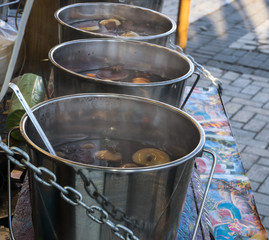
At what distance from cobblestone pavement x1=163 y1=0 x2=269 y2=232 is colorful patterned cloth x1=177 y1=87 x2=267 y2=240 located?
677 mm

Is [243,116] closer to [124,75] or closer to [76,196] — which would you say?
[124,75]

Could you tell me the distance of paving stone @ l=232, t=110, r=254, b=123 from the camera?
3.58 m

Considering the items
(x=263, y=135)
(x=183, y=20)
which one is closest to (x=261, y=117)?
(x=263, y=135)

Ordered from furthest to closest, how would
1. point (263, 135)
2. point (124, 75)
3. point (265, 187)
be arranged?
point (263, 135) → point (265, 187) → point (124, 75)

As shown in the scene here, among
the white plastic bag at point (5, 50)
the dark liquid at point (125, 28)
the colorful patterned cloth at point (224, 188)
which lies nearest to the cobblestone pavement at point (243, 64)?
the colorful patterned cloth at point (224, 188)

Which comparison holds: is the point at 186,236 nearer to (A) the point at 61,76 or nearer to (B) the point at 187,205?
(B) the point at 187,205

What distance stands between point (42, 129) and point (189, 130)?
33 centimetres

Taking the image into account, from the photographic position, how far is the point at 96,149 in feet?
3.64

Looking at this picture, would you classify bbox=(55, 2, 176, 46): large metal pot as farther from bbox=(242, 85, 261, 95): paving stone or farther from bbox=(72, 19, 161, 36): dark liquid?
bbox=(242, 85, 261, 95): paving stone

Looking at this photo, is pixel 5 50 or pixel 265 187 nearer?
pixel 5 50

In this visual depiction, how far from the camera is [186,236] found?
4.09ft

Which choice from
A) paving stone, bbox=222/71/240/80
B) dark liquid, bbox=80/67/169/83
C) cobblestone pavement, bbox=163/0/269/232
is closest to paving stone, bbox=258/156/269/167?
cobblestone pavement, bbox=163/0/269/232

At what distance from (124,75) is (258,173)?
183 cm

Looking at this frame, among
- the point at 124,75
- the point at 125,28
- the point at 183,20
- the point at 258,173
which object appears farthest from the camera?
the point at 258,173
